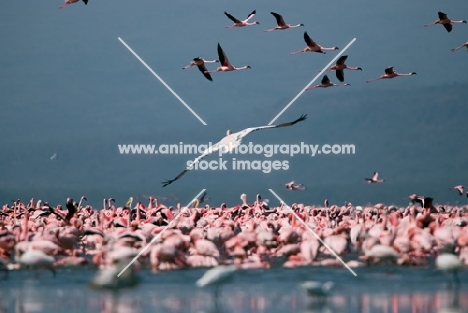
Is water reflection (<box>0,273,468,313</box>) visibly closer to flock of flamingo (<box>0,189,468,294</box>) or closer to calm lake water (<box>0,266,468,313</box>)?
calm lake water (<box>0,266,468,313</box>)

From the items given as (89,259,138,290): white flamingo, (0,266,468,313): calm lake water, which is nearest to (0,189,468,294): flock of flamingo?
(89,259,138,290): white flamingo

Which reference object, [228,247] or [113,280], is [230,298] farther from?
[228,247]

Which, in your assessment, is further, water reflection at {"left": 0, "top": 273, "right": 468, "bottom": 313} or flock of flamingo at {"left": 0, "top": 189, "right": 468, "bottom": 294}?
flock of flamingo at {"left": 0, "top": 189, "right": 468, "bottom": 294}

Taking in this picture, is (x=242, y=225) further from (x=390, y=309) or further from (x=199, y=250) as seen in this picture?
(x=390, y=309)

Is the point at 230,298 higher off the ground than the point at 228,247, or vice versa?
the point at 228,247

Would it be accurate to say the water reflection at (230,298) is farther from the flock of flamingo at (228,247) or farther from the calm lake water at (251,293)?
the flock of flamingo at (228,247)

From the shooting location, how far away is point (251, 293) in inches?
629

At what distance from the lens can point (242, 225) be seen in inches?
887

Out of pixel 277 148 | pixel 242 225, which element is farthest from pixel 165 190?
pixel 242 225

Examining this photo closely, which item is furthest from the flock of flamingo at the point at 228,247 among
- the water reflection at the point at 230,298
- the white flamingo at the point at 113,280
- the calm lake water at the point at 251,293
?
the water reflection at the point at 230,298

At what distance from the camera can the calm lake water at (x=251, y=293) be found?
14836 mm

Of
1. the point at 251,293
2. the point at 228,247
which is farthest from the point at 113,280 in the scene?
the point at 228,247

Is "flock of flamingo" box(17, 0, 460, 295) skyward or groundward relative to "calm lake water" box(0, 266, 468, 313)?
skyward

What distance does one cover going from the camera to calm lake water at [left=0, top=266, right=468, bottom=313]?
14.8 metres
